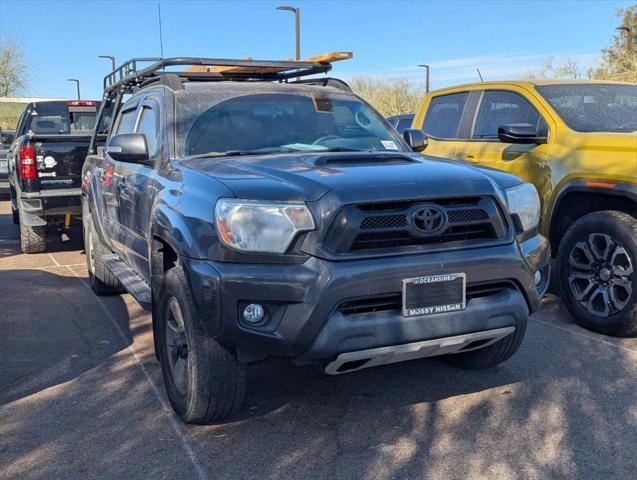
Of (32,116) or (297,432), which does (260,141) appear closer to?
(297,432)

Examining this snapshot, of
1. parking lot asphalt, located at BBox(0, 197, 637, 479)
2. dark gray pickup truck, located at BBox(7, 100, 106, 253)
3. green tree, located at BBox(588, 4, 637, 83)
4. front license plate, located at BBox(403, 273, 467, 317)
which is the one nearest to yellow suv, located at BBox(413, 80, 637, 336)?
parking lot asphalt, located at BBox(0, 197, 637, 479)

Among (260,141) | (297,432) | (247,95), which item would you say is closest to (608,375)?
(297,432)

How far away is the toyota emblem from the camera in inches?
126

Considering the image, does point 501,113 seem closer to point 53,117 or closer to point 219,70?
point 219,70

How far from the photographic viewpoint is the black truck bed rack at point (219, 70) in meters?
4.76

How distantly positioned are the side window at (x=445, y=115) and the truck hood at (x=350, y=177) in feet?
10.4

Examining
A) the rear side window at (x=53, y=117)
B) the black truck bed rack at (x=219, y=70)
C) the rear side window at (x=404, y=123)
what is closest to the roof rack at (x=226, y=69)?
the black truck bed rack at (x=219, y=70)

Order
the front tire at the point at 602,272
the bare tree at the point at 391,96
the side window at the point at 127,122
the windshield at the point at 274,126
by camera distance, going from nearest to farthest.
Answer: the windshield at the point at 274,126, the front tire at the point at 602,272, the side window at the point at 127,122, the bare tree at the point at 391,96

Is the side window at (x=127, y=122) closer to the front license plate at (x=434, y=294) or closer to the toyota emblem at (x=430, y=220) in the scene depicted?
the toyota emblem at (x=430, y=220)

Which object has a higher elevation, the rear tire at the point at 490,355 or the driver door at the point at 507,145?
the driver door at the point at 507,145

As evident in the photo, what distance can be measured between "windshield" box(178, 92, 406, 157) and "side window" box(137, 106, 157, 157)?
343 mm

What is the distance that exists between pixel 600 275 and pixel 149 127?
140 inches

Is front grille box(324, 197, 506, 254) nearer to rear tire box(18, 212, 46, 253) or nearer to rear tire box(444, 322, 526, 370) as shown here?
rear tire box(444, 322, 526, 370)

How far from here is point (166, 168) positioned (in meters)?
4.04
